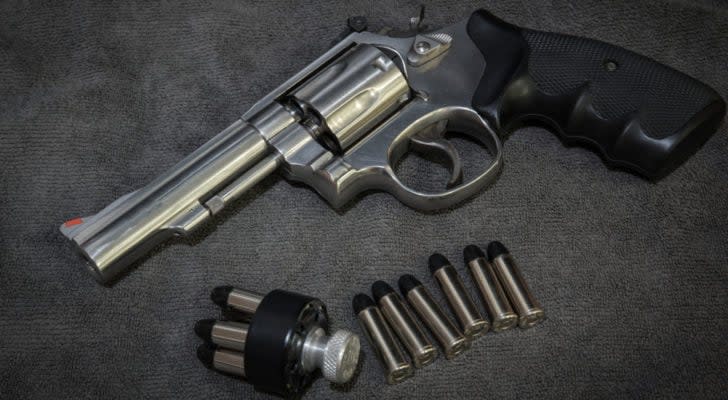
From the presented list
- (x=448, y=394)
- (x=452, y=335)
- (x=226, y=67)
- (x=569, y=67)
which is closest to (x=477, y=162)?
(x=569, y=67)

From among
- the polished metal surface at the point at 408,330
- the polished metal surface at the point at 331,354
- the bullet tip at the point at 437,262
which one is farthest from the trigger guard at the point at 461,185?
the polished metal surface at the point at 331,354

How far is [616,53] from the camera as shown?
137 centimetres

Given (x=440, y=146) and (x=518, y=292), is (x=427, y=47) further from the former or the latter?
(x=518, y=292)

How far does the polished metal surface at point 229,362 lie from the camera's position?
4.09ft

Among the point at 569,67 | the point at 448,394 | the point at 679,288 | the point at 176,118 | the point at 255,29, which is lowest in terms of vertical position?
the point at 448,394

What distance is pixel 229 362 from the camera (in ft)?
4.13

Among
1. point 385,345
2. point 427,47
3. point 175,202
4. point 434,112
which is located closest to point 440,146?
point 434,112

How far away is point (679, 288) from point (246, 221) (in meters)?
0.95

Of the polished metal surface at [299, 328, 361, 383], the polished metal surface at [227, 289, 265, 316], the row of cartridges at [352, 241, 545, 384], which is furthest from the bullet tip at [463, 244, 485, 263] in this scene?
the polished metal surface at [227, 289, 265, 316]

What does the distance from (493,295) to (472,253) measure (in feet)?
0.33

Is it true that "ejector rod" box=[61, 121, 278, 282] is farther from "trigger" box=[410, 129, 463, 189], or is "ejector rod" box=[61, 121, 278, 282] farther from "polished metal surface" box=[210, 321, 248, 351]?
"trigger" box=[410, 129, 463, 189]

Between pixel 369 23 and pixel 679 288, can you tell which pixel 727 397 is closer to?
pixel 679 288

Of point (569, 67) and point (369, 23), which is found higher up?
point (569, 67)

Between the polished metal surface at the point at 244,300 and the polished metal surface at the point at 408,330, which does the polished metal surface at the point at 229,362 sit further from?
the polished metal surface at the point at 408,330
